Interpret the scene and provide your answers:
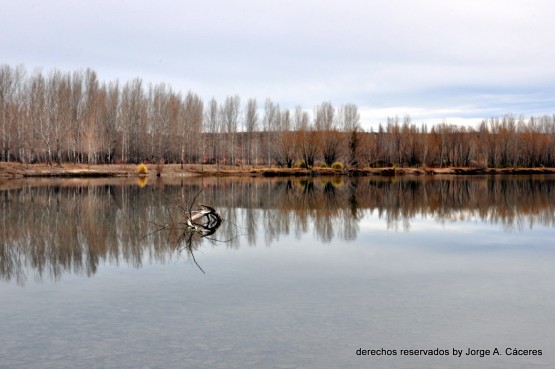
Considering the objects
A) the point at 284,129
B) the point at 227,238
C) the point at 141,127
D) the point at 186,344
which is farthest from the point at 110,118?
the point at 186,344

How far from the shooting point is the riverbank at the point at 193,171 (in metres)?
46.3

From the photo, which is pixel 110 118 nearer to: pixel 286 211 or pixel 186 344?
pixel 286 211

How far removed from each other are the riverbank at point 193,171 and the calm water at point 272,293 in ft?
107

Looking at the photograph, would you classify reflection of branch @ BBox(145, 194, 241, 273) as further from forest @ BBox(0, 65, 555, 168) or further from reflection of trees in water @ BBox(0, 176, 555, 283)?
forest @ BBox(0, 65, 555, 168)

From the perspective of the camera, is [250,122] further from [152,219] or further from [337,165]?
[152,219]

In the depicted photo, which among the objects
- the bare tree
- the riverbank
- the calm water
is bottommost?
the calm water

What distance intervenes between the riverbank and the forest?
3.29m

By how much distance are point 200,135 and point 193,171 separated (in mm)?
11529

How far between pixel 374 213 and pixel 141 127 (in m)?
46.2

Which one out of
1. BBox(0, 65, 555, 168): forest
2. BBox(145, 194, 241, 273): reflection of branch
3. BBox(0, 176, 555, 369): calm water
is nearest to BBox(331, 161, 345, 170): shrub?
BBox(0, 65, 555, 168): forest

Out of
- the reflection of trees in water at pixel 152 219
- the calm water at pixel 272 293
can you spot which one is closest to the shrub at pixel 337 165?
the reflection of trees in water at pixel 152 219

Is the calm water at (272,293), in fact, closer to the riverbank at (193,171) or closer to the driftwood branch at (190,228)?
the driftwood branch at (190,228)

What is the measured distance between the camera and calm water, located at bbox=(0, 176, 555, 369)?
5586 mm

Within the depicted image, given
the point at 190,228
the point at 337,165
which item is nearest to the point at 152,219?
the point at 190,228
